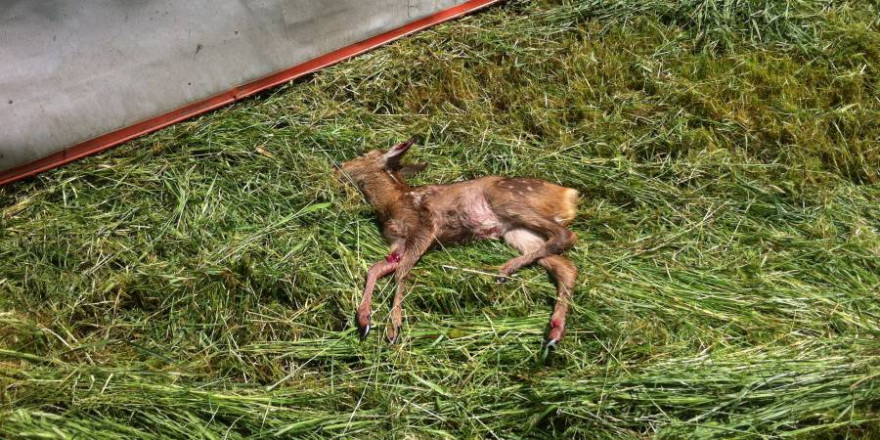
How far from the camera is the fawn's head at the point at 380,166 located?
16.5 ft

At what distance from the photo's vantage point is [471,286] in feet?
14.0

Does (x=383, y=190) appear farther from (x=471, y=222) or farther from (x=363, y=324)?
(x=363, y=324)

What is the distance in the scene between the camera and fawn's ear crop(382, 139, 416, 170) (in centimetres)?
500

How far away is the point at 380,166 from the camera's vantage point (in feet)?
16.5

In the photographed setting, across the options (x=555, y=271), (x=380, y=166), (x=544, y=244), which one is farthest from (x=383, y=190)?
(x=555, y=271)

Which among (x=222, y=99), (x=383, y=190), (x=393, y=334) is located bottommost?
(x=393, y=334)

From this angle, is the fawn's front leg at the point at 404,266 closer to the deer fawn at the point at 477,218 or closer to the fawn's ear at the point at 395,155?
the deer fawn at the point at 477,218

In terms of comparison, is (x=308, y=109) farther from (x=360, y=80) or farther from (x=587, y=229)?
(x=587, y=229)

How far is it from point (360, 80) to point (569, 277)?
2.45 m

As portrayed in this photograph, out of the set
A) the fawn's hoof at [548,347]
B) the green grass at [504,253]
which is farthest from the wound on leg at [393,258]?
the fawn's hoof at [548,347]

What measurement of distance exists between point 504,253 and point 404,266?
0.59 meters

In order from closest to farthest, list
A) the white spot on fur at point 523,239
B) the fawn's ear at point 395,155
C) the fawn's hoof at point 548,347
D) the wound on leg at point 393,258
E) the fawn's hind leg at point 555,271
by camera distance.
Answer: the fawn's hoof at point 548,347
the fawn's hind leg at point 555,271
the wound on leg at point 393,258
the white spot on fur at point 523,239
the fawn's ear at point 395,155

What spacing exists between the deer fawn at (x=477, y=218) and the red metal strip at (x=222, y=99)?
57.3 inches

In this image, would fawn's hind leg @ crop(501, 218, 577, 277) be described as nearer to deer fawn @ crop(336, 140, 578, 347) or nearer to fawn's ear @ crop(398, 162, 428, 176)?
deer fawn @ crop(336, 140, 578, 347)
